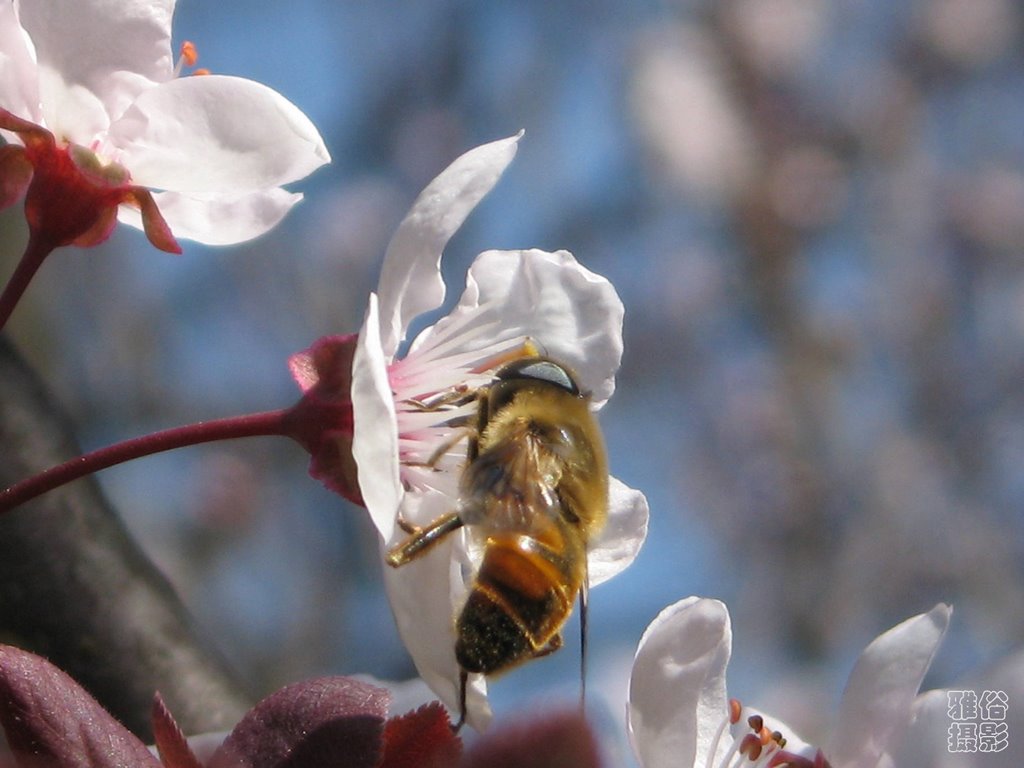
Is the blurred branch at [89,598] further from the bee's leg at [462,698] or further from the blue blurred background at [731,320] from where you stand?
the blue blurred background at [731,320]

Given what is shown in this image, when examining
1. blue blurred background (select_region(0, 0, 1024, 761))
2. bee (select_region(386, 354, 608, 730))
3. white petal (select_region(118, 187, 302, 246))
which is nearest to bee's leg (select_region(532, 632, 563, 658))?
bee (select_region(386, 354, 608, 730))

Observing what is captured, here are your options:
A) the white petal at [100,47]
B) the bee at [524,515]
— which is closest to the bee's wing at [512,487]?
the bee at [524,515]

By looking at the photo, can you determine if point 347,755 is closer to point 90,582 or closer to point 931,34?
point 90,582

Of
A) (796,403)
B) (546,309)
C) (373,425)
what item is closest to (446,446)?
(546,309)

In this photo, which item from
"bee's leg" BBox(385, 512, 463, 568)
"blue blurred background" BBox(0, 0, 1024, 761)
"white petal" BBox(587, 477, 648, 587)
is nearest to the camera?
"bee's leg" BBox(385, 512, 463, 568)

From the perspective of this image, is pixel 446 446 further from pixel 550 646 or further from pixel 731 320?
pixel 731 320

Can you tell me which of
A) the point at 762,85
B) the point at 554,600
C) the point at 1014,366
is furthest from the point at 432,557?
the point at 762,85

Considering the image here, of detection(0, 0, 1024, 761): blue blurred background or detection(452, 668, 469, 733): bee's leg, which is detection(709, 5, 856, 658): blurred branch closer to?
detection(0, 0, 1024, 761): blue blurred background
